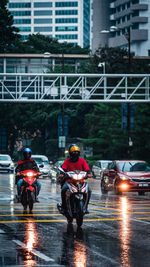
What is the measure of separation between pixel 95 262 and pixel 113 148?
155 ft

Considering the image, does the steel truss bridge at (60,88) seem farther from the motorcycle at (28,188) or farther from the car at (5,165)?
Answer: the motorcycle at (28,188)

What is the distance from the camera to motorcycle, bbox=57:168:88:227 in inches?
569

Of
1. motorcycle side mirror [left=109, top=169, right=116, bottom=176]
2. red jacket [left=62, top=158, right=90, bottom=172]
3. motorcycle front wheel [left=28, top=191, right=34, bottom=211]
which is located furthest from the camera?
motorcycle side mirror [left=109, top=169, right=116, bottom=176]

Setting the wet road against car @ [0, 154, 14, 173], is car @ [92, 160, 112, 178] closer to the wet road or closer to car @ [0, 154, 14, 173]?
car @ [0, 154, 14, 173]

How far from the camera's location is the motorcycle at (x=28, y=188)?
18.9 meters

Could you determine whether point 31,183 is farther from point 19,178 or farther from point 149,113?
point 149,113

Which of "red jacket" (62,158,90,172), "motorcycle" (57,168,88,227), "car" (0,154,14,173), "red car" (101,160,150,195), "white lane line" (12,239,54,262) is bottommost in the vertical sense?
"car" (0,154,14,173)

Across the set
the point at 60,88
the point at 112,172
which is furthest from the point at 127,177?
the point at 60,88

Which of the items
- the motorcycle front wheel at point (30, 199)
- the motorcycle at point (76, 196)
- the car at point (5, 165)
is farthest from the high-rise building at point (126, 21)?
the motorcycle at point (76, 196)

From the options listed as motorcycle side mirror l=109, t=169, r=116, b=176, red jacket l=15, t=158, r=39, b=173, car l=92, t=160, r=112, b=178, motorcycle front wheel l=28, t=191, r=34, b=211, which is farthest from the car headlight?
car l=92, t=160, r=112, b=178

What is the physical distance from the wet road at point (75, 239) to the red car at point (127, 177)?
8.87 m

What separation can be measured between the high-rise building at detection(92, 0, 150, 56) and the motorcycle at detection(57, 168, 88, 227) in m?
96.7

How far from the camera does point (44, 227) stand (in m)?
14.7

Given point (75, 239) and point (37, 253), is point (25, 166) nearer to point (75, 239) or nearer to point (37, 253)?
point (75, 239)
